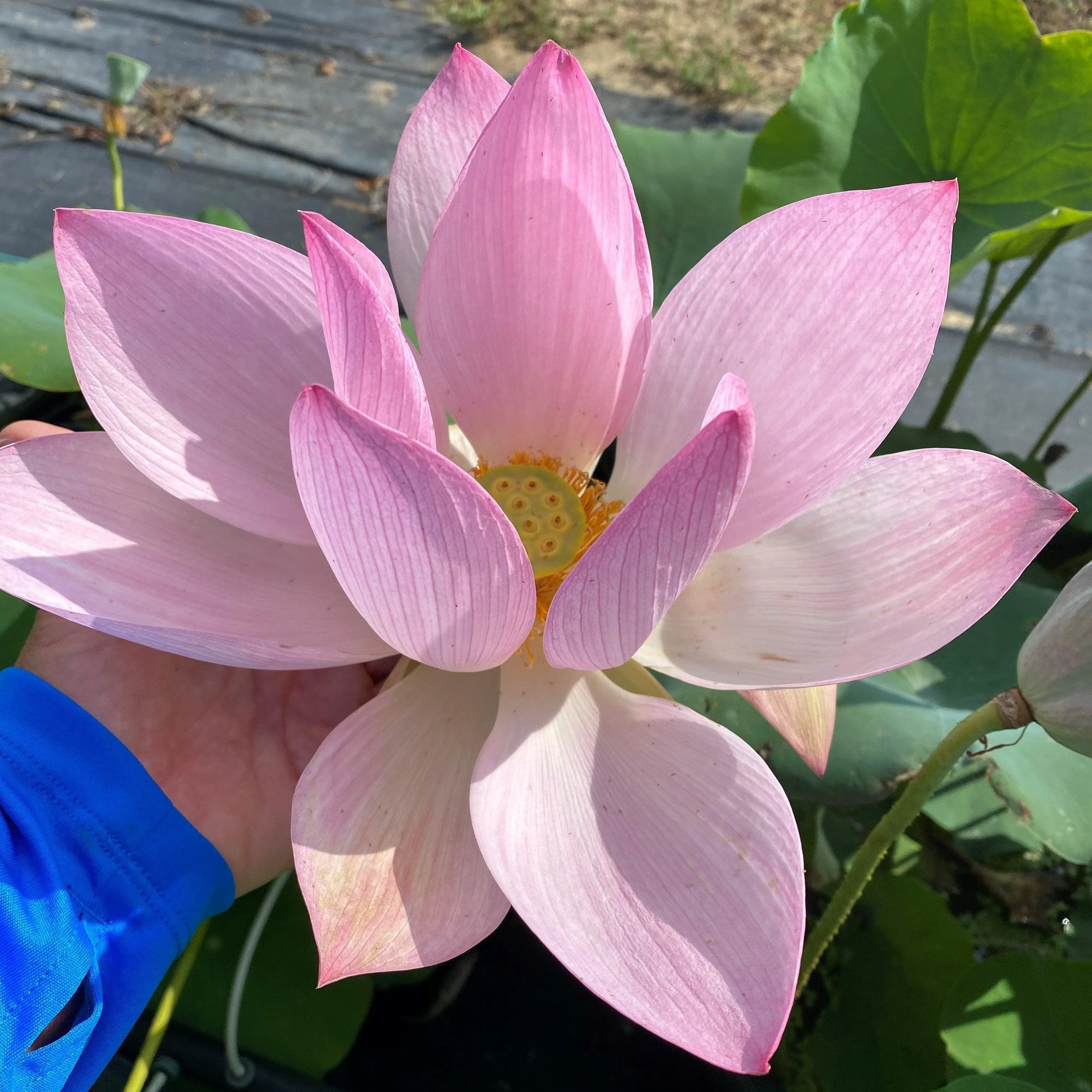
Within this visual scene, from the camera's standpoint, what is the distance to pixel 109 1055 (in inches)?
23.7

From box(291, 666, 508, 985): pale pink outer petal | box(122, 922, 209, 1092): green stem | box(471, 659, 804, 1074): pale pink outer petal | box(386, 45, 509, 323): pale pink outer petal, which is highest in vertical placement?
box(386, 45, 509, 323): pale pink outer petal

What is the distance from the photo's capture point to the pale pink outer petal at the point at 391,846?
487mm

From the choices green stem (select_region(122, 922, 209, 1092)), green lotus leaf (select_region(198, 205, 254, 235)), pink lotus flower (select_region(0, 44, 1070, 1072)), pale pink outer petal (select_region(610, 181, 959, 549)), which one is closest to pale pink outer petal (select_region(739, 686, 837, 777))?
pink lotus flower (select_region(0, 44, 1070, 1072))

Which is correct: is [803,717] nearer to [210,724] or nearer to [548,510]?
[548,510]

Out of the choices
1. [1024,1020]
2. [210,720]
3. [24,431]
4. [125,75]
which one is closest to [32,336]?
[24,431]

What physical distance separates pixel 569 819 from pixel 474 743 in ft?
0.32

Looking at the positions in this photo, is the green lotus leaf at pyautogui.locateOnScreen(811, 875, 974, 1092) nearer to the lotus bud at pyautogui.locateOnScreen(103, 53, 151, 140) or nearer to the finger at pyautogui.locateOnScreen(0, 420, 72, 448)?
the finger at pyautogui.locateOnScreen(0, 420, 72, 448)

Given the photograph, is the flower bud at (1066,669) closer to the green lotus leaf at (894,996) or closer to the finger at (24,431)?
the green lotus leaf at (894,996)

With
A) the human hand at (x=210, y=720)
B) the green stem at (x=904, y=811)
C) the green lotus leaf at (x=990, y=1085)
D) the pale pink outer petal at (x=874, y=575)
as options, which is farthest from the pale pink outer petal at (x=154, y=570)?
the green lotus leaf at (x=990, y=1085)

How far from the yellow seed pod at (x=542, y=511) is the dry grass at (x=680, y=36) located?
201 cm

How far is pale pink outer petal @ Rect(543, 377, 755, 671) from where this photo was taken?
42 centimetres

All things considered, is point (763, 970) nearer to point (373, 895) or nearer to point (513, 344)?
point (373, 895)

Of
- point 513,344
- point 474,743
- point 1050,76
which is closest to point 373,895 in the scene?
point 474,743

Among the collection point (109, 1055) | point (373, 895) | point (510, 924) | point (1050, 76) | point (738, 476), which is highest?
point (1050, 76)
